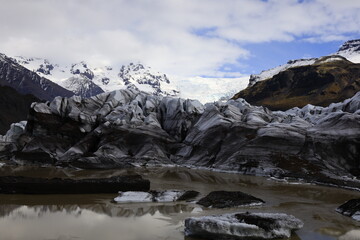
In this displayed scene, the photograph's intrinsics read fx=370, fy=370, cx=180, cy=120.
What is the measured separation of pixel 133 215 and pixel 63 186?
7.31 meters

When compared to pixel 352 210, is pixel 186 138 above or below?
above

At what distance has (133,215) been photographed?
645 inches

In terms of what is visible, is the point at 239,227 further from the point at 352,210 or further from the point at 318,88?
the point at 318,88

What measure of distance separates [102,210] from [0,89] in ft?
548

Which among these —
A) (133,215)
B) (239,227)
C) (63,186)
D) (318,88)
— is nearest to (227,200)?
(133,215)

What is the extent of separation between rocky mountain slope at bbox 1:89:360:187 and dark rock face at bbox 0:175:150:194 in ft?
52.4

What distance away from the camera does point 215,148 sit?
43.9m

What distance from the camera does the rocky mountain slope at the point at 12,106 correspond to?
142 meters

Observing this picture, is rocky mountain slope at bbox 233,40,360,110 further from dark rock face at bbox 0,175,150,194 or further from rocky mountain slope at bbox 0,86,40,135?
dark rock face at bbox 0,175,150,194

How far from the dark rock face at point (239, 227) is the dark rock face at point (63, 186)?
10.3 meters

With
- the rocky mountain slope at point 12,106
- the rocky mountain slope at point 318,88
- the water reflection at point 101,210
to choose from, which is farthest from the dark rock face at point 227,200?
the rocky mountain slope at point 318,88

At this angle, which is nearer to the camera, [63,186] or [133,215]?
[133,215]

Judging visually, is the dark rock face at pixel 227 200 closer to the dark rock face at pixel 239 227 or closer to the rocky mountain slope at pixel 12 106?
the dark rock face at pixel 239 227

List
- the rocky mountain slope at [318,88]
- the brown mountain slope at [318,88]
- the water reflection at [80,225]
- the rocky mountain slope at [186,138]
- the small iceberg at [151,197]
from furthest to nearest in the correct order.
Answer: the rocky mountain slope at [318,88]
the brown mountain slope at [318,88]
the rocky mountain slope at [186,138]
the small iceberg at [151,197]
the water reflection at [80,225]
